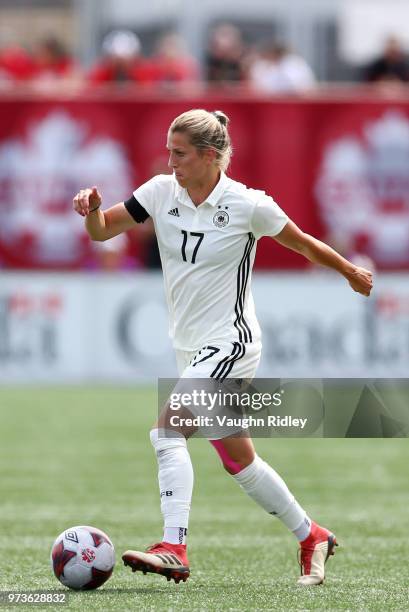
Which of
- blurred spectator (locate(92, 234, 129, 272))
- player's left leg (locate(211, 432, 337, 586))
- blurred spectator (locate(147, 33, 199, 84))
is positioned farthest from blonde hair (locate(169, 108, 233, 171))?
blurred spectator (locate(147, 33, 199, 84))

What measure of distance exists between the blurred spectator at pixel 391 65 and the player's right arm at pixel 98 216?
43.6 ft

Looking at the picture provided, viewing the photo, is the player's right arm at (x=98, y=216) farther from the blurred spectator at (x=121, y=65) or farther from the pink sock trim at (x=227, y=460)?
the blurred spectator at (x=121, y=65)

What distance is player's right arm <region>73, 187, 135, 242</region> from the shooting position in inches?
253

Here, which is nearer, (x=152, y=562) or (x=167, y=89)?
(x=152, y=562)

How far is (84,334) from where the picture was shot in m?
16.8

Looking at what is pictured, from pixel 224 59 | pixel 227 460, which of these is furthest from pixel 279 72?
pixel 227 460

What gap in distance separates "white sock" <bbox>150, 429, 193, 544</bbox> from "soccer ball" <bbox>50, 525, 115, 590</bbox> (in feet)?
1.08

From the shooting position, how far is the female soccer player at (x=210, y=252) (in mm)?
6414

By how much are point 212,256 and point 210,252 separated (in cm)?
2

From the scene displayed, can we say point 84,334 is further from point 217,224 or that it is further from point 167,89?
point 217,224

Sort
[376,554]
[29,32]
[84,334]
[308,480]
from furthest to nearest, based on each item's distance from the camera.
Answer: [29,32], [84,334], [308,480], [376,554]

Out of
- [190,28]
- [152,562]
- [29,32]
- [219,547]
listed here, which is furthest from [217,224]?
[29,32]

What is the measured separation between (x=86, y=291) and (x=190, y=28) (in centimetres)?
491

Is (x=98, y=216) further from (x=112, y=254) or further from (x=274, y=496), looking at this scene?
(x=112, y=254)
